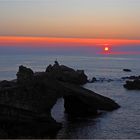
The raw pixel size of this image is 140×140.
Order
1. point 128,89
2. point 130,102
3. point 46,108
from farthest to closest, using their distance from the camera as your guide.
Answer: point 128,89 → point 130,102 → point 46,108

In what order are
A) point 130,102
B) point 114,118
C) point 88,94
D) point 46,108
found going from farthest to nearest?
1. point 130,102
2. point 88,94
3. point 114,118
4. point 46,108

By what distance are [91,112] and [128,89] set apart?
38922 millimetres

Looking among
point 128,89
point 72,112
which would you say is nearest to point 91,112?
point 72,112

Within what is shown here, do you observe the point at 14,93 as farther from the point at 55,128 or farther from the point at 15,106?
the point at 55,128

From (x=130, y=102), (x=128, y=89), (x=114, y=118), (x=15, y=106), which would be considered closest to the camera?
(x=15, y=106)

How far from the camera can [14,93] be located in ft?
158

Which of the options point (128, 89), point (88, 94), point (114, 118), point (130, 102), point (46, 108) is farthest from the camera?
point (128, 89)

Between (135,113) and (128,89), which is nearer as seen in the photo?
(135,113)

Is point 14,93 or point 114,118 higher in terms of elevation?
point 14,93

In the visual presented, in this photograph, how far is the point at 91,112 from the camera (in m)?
61.2

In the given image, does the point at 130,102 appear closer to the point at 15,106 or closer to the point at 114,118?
the point at 114,118

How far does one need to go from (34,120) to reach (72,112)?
13.6 metres

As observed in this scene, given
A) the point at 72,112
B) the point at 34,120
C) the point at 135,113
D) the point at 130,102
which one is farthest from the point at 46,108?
the point at 130,102

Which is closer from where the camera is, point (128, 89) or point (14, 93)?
point (14, 93)
